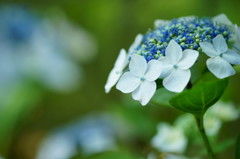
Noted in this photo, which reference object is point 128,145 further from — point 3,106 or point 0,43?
point 0,43

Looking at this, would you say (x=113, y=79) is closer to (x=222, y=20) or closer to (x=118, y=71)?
(x=118, y=71)

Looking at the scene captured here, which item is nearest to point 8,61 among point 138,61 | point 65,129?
point 65,129

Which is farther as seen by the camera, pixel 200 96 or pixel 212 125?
pixel 212 125

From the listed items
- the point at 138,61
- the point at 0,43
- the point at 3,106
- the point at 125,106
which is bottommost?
the point at 3,106

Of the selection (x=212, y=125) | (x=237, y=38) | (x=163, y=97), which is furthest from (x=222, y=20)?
(x=212, y=125)

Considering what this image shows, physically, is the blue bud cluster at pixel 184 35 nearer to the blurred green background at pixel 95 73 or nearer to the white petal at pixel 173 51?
the white petal at pixel 173 51

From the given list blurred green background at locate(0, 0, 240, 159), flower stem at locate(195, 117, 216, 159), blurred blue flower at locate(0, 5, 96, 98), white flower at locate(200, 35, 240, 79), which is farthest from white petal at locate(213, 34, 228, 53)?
blurred blue flower at locate(0, 5, 96, 98)

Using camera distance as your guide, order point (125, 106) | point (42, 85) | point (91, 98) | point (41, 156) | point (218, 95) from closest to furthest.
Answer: point (218, 95) < point (125, 106) < point (41, 156) < point (42, 85) < point (91, 98)
